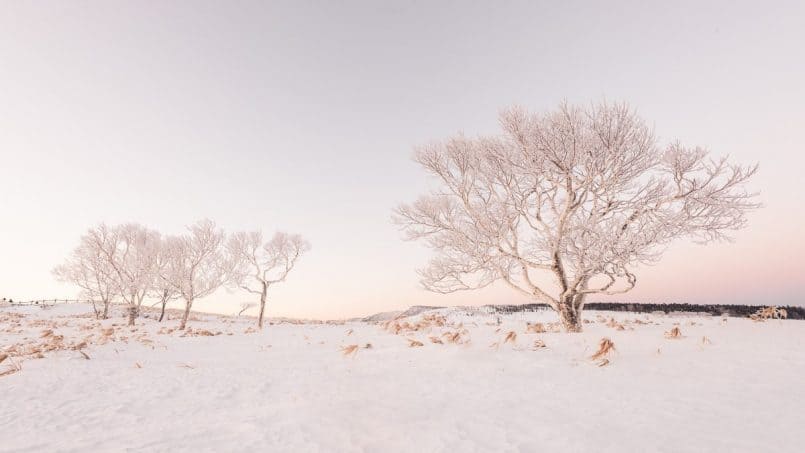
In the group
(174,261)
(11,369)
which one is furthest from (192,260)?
(11,369)

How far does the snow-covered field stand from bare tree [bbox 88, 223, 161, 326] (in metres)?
20.3

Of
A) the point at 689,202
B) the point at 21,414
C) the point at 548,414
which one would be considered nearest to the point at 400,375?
the point at 548,414

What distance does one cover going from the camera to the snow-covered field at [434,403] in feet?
6.85

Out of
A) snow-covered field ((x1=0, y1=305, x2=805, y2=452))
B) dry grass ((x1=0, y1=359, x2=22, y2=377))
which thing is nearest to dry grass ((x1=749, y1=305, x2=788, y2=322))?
snow-covered field ((x1=0, y1=305, x2=805, y2=452))

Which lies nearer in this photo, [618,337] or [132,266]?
[618,337]

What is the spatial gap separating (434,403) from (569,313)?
714cm

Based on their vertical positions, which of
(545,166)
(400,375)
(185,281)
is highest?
(545,166)

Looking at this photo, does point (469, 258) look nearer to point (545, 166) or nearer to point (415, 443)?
point (545, 166)

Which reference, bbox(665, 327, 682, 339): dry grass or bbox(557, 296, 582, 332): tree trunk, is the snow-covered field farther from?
bbox(557, 296, 582, 332): tree trunk

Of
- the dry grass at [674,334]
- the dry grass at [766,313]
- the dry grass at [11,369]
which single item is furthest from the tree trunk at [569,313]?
the dry grass at [11,369]

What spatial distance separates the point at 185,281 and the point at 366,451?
79.0 ft

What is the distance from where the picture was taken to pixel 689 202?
8141 millimetres

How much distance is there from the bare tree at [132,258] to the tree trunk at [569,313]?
22.1 m

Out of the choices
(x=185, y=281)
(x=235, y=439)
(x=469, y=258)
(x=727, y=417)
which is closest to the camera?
(x=235, y=439)
